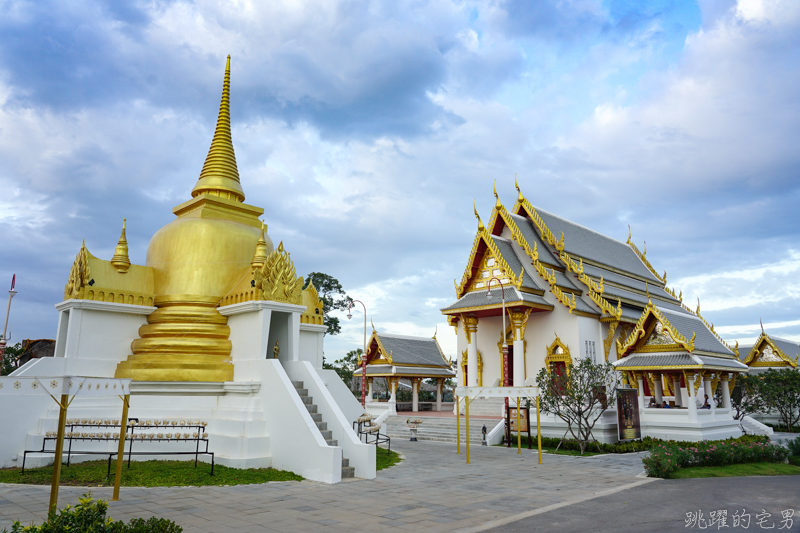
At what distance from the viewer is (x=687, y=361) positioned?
59.2ft

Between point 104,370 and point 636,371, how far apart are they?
16.2 meters

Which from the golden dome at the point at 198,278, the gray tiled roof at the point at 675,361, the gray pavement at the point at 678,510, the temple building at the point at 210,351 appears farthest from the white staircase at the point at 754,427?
the golden dome at the point at 198,278

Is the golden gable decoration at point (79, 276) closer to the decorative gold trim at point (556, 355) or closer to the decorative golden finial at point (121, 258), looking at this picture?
the decorative golden finial at point (121, 258)

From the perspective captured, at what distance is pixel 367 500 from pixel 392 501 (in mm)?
397

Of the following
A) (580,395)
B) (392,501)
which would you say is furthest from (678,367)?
(392,501)

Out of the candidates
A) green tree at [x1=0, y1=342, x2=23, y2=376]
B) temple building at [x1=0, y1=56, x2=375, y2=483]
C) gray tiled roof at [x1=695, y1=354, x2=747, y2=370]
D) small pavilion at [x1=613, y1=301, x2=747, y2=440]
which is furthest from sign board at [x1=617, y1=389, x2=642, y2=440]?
green tree at [x1=0, y1=342, x2=23, y2=376]

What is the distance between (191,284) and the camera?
14.8 meters

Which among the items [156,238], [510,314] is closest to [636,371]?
[510,314]

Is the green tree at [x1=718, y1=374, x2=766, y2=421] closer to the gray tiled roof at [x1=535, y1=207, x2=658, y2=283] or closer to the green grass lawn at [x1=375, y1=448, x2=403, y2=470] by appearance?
the gray tiled roof at [x1=535, y1=207, x2=658, y2=283]

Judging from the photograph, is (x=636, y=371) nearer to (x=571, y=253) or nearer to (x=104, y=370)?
A: (x=571, y=253)

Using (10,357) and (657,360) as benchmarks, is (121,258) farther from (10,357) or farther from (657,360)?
(10,357)

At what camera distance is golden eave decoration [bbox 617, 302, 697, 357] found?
18.6 m

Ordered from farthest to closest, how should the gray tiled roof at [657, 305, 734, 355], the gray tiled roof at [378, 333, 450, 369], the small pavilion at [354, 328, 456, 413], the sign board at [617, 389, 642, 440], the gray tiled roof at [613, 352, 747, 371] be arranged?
the gray tiled roof at [378, 333, 450, 369] < the small pavilion at [354, 328, 456, 413] < the gray tiled roof at [657, 305, 734, 355] < the gray tiled roof at [613, 352, 747, 371] < the sign board at [617, 389, 642, 440]

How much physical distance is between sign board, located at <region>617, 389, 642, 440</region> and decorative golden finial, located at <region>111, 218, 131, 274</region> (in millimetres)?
14814
